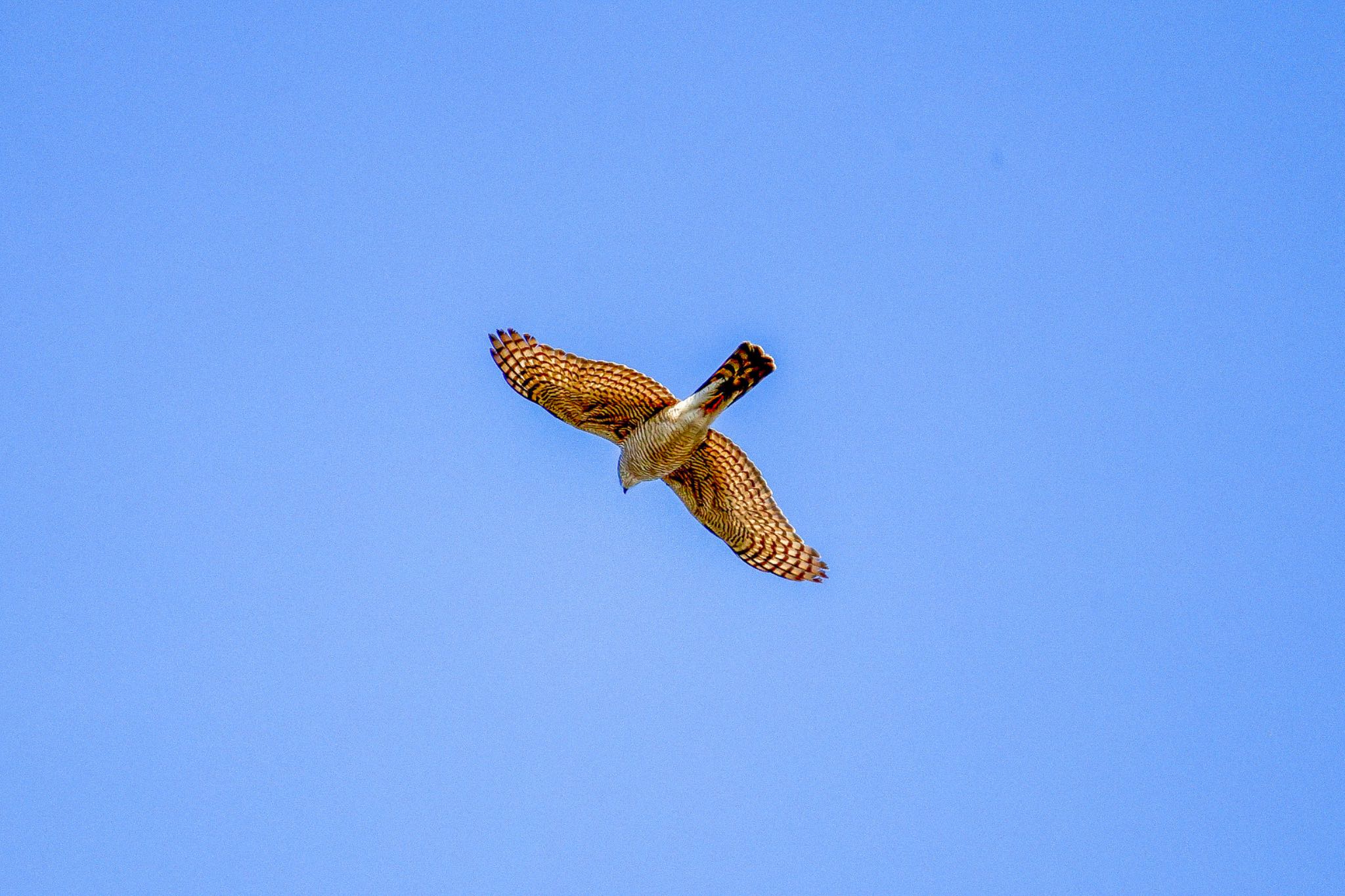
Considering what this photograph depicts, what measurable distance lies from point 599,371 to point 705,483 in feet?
6.65

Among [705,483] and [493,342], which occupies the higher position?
[705,483]

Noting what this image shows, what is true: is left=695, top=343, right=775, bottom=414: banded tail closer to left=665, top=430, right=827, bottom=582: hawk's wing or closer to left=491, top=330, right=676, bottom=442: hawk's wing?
left=491, top=330, right=676, bottom=442: hawk's wing

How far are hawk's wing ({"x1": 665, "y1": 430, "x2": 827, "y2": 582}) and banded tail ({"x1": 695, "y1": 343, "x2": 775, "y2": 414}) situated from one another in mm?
1495

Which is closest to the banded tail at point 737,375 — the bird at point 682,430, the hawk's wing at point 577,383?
the bird at point 682,430

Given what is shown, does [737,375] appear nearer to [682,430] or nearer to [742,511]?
[682,430]

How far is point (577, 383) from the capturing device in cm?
1348

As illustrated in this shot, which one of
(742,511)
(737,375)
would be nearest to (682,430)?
(737,375)

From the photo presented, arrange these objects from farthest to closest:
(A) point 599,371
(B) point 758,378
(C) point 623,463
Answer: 1. (C) point 623,463
2. (A) point 599,371
3. (B) point 758,378

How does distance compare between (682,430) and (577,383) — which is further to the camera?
(577,383)

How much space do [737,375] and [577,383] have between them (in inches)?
74.8

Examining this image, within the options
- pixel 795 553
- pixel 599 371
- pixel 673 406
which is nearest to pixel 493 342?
pixel 599 371

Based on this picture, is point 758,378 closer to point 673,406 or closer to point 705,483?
point 673,406

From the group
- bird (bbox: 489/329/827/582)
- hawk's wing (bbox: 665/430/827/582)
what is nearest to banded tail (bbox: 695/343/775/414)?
bird (bbox: 489/329/827/582)

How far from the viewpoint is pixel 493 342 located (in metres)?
13.5
